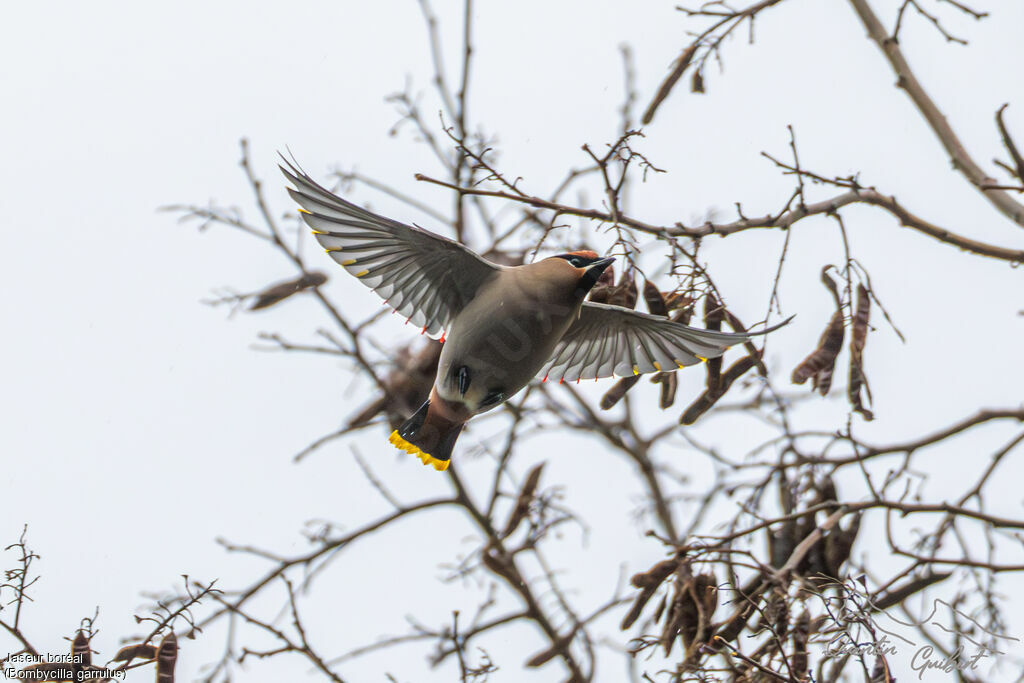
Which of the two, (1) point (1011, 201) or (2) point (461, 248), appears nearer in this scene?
(2) point (461, 248)

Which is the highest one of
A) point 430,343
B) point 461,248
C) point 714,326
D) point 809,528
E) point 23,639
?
point 430,343

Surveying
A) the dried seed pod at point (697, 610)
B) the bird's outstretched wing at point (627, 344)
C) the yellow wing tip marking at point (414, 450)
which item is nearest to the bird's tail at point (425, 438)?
the yellow wing tip marking at point (414, 450)

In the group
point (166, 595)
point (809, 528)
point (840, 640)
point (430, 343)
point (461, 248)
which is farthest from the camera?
point (430, 343)

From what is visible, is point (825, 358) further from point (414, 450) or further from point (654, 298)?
point (414, 450)

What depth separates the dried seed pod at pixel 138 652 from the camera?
324 centimetres

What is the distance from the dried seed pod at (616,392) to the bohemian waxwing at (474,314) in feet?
0.20

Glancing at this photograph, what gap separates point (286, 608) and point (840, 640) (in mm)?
2370

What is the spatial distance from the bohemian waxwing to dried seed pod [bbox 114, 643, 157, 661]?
1.05 meters

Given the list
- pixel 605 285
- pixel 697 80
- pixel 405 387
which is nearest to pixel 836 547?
pixel 605 285

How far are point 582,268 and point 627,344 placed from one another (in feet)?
2.06

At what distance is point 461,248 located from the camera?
11.1ft

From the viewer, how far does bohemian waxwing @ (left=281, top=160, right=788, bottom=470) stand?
3.35 meters

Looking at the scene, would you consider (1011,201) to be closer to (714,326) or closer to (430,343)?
(714,326)

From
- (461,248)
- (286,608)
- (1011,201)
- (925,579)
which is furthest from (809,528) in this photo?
(286,608)
